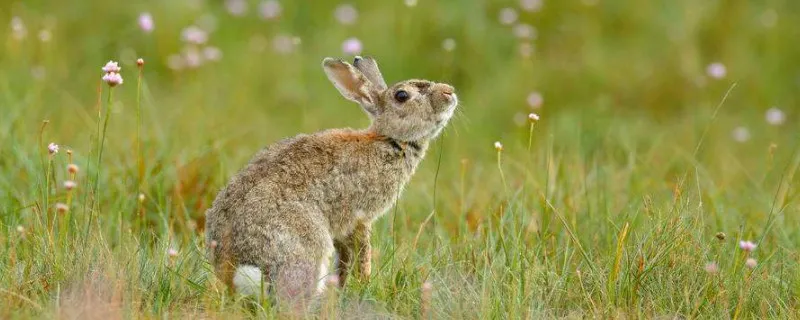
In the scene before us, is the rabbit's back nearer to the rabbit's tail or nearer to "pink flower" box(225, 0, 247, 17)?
the rabbit's tail

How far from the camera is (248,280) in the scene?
4.98 meters

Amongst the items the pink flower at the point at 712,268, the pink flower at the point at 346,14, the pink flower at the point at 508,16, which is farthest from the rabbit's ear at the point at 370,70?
the pink flower at the point at 346,14

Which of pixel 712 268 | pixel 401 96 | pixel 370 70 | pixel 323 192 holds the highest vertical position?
pixel 370 70

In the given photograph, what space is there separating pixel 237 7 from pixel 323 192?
5.85m

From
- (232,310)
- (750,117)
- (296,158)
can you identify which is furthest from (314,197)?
(750,117)

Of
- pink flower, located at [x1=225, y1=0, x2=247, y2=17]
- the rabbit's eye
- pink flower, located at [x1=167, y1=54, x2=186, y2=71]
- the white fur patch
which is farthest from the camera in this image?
pink flower, located at [x1=225, y1=0, x2=247, y2=17]

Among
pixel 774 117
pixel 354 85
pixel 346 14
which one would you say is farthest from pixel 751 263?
pixel 346 14

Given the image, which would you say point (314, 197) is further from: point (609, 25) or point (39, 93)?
point (609, 25)

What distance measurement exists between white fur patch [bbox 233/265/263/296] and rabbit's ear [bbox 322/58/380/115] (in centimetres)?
136

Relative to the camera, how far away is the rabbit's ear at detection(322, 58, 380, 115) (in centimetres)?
611

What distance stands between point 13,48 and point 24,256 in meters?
3.88

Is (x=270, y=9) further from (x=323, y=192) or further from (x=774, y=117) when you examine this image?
(x=323, y=192)

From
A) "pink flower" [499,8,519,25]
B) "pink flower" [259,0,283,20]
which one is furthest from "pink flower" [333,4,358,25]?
"pink flower" [499,8,519,25]

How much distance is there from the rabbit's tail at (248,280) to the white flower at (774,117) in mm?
4818
